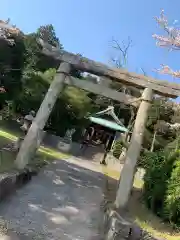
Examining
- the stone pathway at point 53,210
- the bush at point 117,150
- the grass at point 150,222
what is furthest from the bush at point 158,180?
the bush at point 117,150

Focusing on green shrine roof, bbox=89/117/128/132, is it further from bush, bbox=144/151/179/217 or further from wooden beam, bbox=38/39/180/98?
bush, bbox=144/151/179/217

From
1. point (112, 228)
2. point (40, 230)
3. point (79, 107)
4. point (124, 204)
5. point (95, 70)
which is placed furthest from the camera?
point (79, 107)

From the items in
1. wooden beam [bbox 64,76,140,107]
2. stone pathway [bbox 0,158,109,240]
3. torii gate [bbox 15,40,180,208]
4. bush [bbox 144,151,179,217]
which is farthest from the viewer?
wooden beam [bbox 64,76,140,107]

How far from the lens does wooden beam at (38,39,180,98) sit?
1097 cm

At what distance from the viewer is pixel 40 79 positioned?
77.5ft

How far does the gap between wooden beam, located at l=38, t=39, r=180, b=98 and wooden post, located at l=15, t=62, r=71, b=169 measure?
0.33 m

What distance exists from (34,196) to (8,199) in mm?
1263

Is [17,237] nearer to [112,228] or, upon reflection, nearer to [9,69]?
[112,228]

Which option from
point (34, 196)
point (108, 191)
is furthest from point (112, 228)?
point (108, 191)

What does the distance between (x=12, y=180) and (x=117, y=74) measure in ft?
17.3

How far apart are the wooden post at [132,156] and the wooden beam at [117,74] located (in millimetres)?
334

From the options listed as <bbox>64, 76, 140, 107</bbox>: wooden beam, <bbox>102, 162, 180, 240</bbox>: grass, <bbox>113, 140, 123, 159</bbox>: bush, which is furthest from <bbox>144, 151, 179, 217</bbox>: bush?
<bbox>113, 140, 123, 159</bbox>: bush

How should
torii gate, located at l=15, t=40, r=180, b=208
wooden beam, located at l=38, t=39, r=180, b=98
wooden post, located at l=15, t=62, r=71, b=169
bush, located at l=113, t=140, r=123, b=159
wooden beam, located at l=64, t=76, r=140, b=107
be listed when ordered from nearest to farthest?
wooden post, located at l=15, t=62, r=71, b=169 < torii gate, located at l=15, t=40, r=180, b=208 < wooden beam, located at l=38, t=39, r=180, b=98 < wooden beam, located at l=64, t=76, r=140, b=107 < bush, located at l=113, t=140, r=123, b=159

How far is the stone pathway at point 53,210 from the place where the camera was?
655 cm
